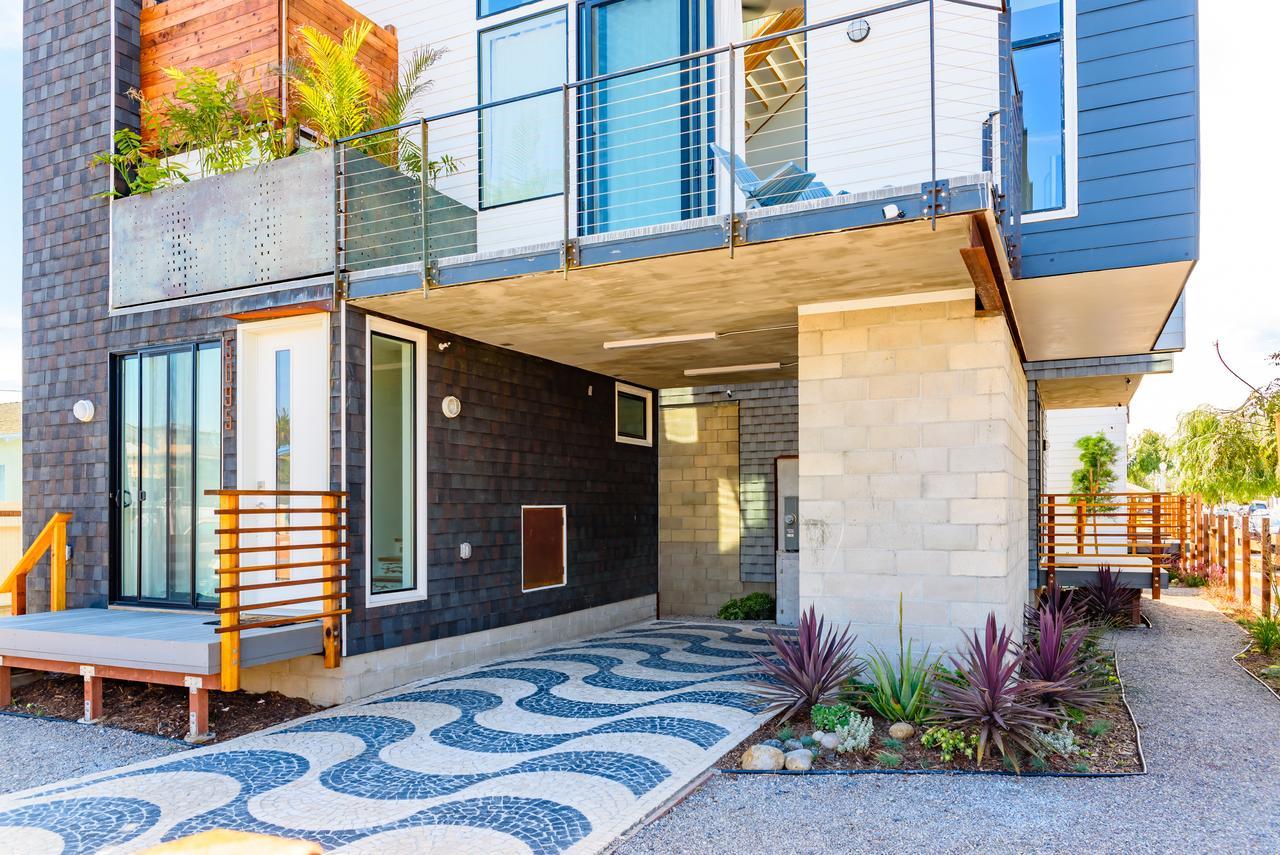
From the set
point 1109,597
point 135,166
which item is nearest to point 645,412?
point 1109,597

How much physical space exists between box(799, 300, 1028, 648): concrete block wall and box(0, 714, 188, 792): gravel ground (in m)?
4.69

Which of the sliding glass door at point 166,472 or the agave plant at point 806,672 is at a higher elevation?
the sliding glass door at point 166,472

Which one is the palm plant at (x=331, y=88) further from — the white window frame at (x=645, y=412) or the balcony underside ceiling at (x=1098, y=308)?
the balcony underside ceiling at (x=1098, y=308)

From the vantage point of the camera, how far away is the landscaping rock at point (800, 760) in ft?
16.4

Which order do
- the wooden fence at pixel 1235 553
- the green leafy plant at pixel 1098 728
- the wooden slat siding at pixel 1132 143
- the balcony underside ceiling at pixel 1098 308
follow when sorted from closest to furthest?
1. the green leafy plant at pixel 1098 728
2. the wooden slat siding at pixel 1132 143
3. the balcony underside ceiling at pixel 1098 308
4. the wooden fence at pixel 1235 553

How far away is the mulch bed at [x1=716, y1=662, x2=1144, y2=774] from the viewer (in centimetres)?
497

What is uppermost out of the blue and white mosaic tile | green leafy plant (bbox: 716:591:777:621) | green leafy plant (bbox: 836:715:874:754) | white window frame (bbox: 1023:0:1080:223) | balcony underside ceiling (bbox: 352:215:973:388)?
white window frame (bbox: 1023:0:1080:223)

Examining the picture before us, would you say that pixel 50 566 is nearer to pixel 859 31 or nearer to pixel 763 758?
pixel 763 758

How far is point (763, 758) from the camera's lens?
16.5ft

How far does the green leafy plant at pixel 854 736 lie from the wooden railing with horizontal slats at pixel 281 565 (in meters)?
3.60

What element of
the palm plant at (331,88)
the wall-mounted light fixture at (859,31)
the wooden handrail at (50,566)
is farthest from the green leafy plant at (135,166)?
the wall-mounted light fixture at (859,31)

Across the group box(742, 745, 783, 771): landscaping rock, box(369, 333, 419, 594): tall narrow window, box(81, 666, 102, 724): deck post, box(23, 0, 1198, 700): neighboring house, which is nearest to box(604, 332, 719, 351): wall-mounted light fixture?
box(23, 0, 1198, 700): neighboring house

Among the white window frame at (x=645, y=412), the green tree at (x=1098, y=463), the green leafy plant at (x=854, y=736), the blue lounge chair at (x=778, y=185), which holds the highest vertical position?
the blue lounge chair at (x=778, y=185)

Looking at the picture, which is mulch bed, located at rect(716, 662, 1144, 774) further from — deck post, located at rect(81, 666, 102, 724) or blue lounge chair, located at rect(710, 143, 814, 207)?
deck post, located at rect(81, 666, 102, 724)
